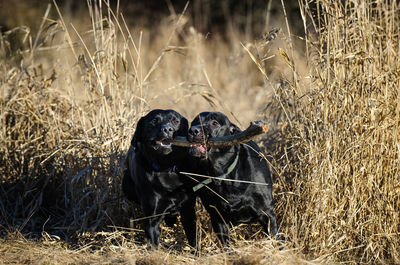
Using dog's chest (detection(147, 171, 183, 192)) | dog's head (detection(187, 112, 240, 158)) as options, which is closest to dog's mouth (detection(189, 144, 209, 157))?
dog's head (detection(187, 112, 240, 158))

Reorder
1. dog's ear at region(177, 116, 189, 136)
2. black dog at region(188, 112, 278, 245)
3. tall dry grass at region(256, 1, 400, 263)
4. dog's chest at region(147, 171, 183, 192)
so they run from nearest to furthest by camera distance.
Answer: tall dry grass at region(256, 1, 400, 263) < black dog at region(188, 112, 278, 245) < dog's chest at region(147, 171, 183, 192) < dog's ear at region(177, 116, 189, 136)

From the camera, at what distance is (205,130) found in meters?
3.88

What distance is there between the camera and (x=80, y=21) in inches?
485

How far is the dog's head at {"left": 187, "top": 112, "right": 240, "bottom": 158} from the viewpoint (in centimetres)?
367

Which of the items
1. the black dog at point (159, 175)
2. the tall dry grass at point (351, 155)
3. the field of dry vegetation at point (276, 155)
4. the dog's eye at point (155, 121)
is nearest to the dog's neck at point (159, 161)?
the black dog at point (159, 175)

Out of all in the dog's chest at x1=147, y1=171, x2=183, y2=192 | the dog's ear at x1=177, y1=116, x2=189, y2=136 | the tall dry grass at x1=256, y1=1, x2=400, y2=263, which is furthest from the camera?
the dog's ear at x1=177, y1=116, x2=189, y2=136

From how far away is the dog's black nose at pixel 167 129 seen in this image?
12.7 feet

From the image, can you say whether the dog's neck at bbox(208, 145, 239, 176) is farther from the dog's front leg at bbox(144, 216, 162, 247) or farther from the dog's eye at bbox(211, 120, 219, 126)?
the dog's front leg at bbox(144, 216, 162, 247)

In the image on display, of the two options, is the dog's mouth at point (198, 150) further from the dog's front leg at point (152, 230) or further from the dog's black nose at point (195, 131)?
the dog's front leg at point (152, 230)

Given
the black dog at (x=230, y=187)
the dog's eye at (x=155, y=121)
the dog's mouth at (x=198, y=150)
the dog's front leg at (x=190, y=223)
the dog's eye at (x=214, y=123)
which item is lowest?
the dog's front leg at (x=190, y=223)

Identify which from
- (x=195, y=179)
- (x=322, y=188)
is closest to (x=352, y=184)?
(x=322, y=188)

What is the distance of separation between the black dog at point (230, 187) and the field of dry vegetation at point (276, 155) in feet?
0.47

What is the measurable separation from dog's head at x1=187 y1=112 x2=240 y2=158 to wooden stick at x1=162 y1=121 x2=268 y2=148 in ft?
0.12

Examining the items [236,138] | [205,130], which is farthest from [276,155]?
[236,138]
